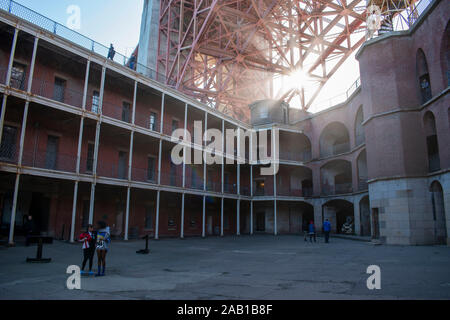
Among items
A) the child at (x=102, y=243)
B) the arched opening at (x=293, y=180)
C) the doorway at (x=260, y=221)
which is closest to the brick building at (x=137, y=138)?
the arched opening at (x=293, y=180)

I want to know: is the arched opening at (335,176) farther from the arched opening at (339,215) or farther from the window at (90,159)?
the window at (90,159)

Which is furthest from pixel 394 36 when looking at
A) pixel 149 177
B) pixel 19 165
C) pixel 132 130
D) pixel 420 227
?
pixel 19 165

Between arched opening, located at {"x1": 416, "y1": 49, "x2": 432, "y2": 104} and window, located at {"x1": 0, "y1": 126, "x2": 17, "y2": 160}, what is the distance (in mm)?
22134

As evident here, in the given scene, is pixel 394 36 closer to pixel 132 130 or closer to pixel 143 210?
pixel 132 130

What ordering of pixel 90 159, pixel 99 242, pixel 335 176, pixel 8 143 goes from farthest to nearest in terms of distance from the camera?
pixel 335 176 → pixel 90 159 → pixel 8 143 → pixel 99 242

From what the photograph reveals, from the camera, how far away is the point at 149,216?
2306 cm

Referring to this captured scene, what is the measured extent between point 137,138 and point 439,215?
1847 cm

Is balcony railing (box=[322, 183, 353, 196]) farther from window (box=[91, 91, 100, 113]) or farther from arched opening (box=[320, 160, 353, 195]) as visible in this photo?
window (box=[91, 91, 100, 113])

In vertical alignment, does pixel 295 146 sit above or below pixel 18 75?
above

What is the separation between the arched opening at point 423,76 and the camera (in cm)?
1862

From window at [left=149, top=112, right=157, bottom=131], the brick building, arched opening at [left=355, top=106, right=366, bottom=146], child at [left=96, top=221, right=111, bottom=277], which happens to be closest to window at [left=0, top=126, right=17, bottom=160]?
the brick building

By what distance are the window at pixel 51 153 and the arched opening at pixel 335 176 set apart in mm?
22775

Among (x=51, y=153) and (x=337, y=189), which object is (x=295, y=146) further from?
(x=51, y=153)

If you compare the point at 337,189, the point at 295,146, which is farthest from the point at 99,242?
the point at 295,146
